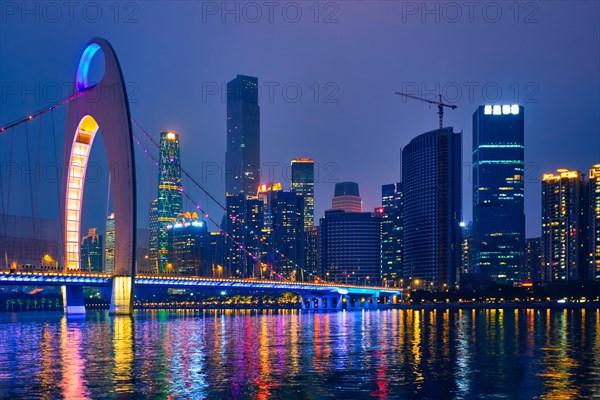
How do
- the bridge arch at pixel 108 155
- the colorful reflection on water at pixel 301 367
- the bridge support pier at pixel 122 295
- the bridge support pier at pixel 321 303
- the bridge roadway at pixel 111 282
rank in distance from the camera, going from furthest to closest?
the bridge support pier at pixel 321 303, the bridge support pier at pixel 122 295, the bridge roadway at pixel 111 282, the bridge arch at pixel 108 155, the colorful reflection on water at pixel 301 367

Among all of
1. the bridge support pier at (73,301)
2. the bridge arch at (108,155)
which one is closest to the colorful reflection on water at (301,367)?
the bridge arch at (108,155)

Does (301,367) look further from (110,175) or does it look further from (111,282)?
(111,282)

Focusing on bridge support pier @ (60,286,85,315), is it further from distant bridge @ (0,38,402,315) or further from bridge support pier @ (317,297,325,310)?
bridge support pier @ (317,297,325,310)

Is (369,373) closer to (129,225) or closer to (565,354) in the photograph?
(565,354)

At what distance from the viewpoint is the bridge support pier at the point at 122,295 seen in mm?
91125

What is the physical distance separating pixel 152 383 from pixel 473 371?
14452 millimetres

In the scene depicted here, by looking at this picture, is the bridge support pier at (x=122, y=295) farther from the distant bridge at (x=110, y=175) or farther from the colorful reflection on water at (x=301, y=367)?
the colorful reflection on water at (x=301, y=367)

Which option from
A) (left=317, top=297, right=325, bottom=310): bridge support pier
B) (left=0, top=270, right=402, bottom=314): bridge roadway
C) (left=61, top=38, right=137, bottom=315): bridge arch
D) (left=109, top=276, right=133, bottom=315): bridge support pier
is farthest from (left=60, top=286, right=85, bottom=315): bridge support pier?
(left=317, top=297, right=325, bottom=310): bridge support pier

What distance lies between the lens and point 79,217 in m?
98.1

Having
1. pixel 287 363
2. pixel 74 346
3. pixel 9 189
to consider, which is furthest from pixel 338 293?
pixel 287 363

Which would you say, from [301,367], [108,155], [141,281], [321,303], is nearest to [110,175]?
[108,155]

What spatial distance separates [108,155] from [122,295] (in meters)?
16.0

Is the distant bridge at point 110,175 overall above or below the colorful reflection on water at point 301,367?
above

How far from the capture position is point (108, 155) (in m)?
89.9
